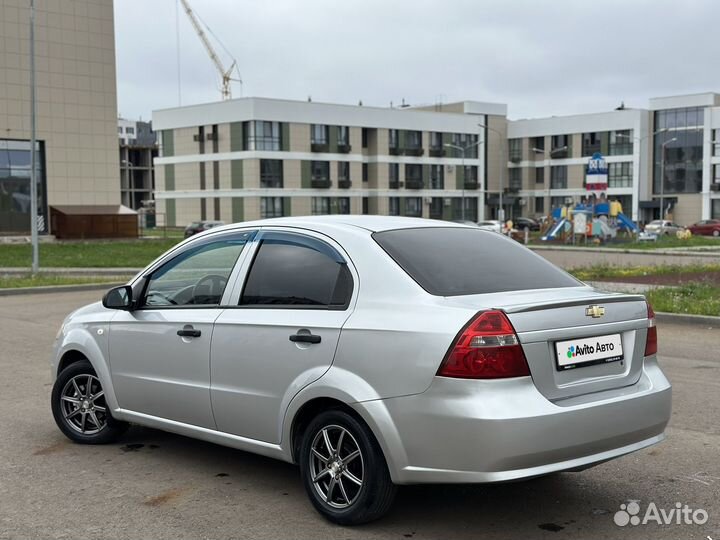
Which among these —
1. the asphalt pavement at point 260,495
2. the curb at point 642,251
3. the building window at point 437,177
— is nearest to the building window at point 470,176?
the building window at point 437,177

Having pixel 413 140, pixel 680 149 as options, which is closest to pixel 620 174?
pixel 680 149

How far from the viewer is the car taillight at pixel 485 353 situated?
431cm

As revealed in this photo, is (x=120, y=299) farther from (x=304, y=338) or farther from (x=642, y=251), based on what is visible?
(x=642, y=251)

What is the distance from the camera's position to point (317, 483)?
193 inches

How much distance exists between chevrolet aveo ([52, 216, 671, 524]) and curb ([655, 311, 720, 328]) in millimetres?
8707

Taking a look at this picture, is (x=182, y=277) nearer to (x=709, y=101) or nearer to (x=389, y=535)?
(x=389, y=535)

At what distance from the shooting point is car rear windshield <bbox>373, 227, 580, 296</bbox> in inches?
192

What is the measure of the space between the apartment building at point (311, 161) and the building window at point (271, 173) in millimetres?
90

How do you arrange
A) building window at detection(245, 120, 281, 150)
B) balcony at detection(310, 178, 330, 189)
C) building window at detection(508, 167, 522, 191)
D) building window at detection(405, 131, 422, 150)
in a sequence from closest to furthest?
building window at detection(245, 120, 281, 150), balcony at detection(310, 178, 330, 189), building window at detection(405, 131, 422, 150), building window at detection(508, 167, 522, 191)

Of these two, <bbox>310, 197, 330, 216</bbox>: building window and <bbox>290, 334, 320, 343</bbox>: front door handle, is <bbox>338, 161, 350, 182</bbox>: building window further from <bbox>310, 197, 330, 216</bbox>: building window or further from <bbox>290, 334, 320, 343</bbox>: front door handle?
<bbox>290, 334, 320, 343</bbox>: front door handle

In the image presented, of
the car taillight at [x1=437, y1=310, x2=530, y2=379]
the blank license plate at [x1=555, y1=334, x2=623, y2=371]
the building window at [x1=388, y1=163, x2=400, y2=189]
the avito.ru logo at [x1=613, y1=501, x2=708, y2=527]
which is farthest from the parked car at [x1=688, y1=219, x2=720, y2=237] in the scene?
the car taillight at [x1=437, y1=310, x2=530, y2=379]

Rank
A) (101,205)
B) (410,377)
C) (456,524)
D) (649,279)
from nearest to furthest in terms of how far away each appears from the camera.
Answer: (410,377)
(456,524)
(649,279)
(101,205)

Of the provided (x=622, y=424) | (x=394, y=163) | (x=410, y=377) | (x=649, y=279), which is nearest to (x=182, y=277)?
(x=410, y=377)

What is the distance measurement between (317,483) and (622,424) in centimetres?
166
